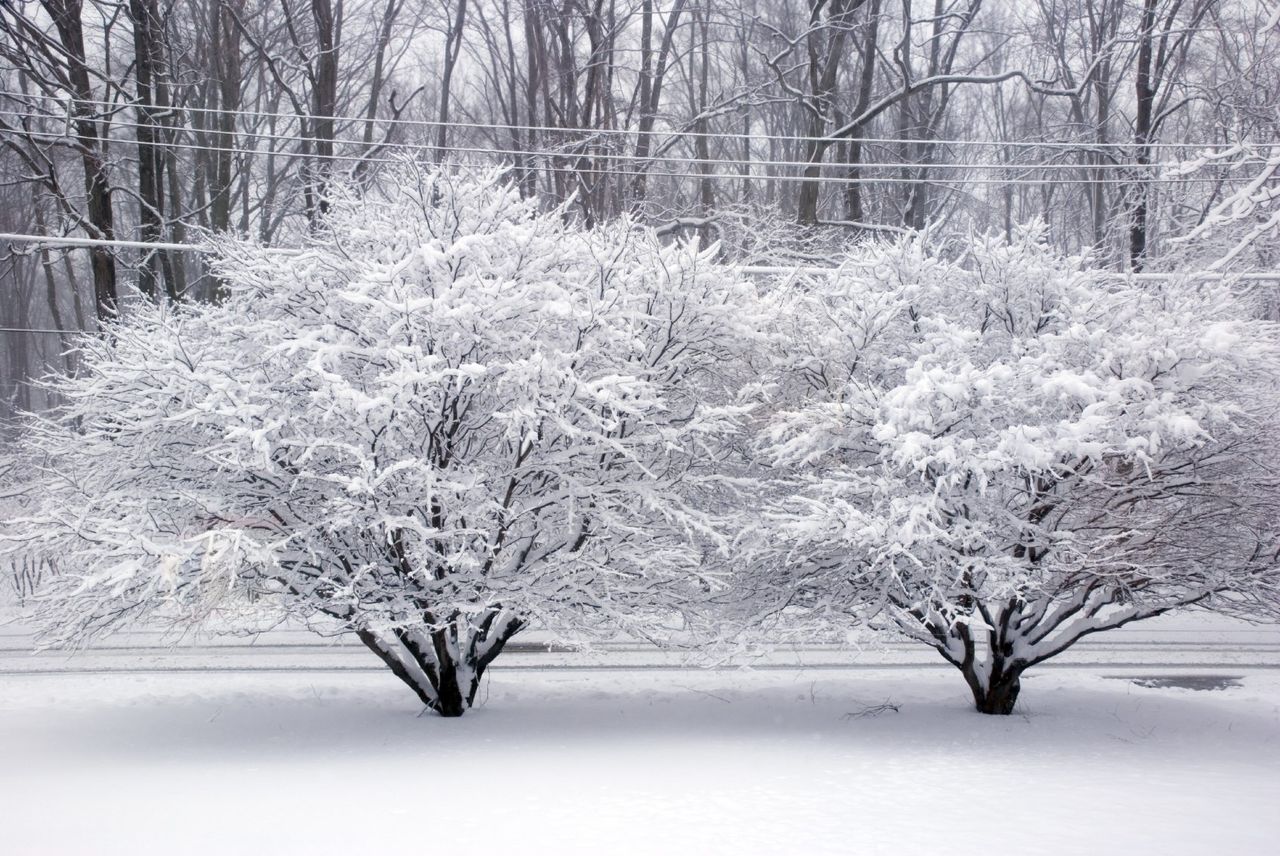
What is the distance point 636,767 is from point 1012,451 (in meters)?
3.78

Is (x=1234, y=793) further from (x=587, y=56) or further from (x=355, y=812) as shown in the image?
(x=587, y=56)

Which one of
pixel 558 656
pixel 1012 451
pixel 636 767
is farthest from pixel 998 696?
pixel 558 656

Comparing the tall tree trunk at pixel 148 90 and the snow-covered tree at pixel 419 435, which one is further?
the tall tree trunk at pixel 148 90

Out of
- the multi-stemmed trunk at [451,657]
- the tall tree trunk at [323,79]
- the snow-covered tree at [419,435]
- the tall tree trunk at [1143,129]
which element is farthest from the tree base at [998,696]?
the tall tree trunk at [323,79]

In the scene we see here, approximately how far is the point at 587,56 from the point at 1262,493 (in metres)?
15.0

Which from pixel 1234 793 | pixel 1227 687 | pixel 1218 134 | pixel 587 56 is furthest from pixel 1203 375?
pixel 587 56

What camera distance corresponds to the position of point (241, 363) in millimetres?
9461

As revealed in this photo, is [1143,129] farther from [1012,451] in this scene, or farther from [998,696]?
[1012,451]

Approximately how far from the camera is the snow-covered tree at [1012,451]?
28.5 feet

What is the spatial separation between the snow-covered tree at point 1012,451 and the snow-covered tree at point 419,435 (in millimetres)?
957

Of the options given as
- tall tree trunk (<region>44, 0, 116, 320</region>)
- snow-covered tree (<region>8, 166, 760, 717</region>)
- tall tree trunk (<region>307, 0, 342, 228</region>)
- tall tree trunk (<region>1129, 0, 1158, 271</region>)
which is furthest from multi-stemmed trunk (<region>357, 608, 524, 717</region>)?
tall tree trunk (<region>1129, 0, 1158, 271</region>)

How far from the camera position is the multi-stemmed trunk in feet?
32.3

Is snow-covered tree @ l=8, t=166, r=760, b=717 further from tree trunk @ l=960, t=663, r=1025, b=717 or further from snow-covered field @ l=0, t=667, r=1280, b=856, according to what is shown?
tree trunk @ l=960, t=663, r=1025, b=717

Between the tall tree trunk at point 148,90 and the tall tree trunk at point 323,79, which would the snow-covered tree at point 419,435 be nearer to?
the tall tree trunk at point 148,90
